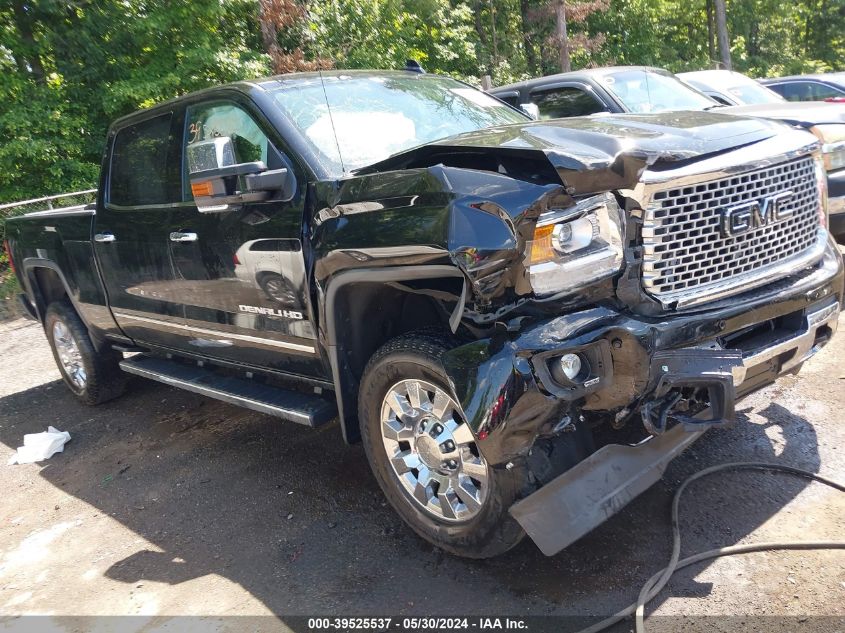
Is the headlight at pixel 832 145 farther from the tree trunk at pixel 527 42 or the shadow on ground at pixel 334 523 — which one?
the tree trunk at pixel 527 42

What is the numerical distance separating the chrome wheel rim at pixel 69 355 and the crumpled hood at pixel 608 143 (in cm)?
385

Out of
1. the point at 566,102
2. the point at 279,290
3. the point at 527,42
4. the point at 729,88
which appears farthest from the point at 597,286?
the point at 527,42

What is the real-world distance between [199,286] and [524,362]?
2374 millimetres

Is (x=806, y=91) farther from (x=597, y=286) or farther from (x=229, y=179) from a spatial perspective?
(x=229, y=179)

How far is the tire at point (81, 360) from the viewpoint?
18.9ft

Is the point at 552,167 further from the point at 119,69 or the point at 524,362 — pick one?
the point at 119,69

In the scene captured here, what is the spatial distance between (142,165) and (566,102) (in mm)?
4965

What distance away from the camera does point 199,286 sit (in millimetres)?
4152

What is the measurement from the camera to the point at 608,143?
2.65 meters

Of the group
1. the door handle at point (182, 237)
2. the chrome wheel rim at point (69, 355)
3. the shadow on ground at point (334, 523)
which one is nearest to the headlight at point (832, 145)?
the shadow on ground at point (334, 523)

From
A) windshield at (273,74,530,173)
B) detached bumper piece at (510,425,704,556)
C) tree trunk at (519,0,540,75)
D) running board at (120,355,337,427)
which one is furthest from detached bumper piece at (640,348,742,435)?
tree trunk at (519,0,540,75)

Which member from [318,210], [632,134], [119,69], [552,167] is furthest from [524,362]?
[119,69]

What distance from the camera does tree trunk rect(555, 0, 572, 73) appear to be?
67.8 feet

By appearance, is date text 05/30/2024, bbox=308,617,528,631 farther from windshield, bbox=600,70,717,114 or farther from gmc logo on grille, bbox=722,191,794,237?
windshield, bbox=600,70,717,114
